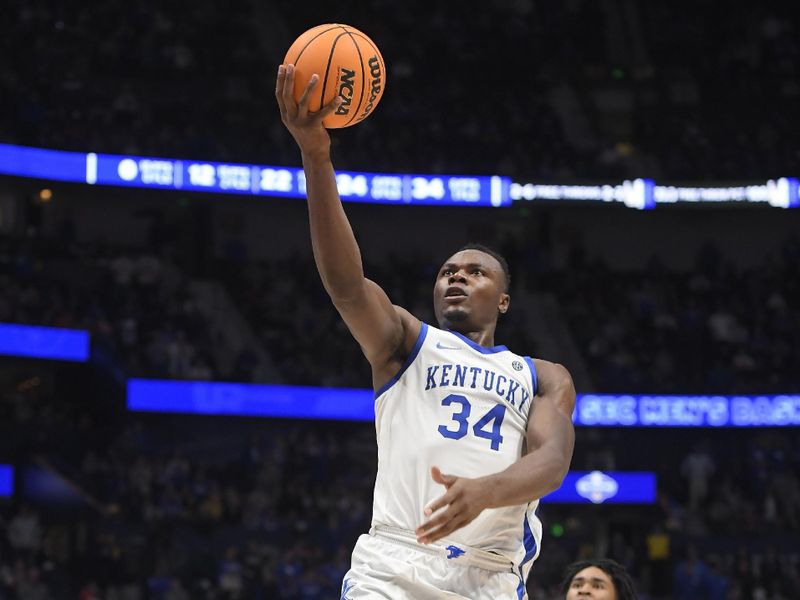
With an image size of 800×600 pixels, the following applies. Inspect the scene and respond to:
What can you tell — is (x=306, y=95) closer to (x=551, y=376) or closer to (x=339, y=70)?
(x=339, y=70)

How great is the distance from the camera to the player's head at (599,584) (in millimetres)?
6027

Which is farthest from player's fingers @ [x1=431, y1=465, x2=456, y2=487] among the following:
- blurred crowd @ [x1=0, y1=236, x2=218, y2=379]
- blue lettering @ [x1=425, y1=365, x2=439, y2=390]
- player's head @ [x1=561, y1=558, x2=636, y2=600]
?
blurred crowd @ [x1=0, y1=236, x2=218, y2=379]

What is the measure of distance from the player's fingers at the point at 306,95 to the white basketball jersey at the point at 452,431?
3.25 ft

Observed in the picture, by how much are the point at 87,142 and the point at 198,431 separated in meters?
5.57

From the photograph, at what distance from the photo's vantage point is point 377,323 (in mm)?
4387

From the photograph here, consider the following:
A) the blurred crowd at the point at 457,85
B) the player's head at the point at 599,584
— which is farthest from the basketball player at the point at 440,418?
the blurred crowd at the point at 457,85

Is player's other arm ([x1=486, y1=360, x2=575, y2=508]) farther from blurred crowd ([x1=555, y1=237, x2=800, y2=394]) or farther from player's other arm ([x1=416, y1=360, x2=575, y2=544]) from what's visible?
blurred crowd ([x1=555, y1=237, x2=800, y2=394])

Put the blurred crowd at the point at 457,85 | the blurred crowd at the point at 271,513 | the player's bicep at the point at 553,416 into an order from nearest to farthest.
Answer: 1. the player's bicep at the point at 553,416
2. the blurred crowd at the point at 271,513
3. the blurred crowd at the point at 457,85

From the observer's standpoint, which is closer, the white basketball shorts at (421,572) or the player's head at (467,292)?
the white basketball shorts at (421,572)

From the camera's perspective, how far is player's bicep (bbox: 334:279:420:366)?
4.29 metres

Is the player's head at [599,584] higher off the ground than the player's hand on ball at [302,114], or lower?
lower

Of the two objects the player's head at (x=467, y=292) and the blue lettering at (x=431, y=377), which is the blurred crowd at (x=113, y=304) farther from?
the blue lettering at (x=431, y=377)

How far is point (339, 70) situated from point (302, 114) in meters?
0.32

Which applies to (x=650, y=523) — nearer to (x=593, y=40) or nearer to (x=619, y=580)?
(x=593, y=40)
